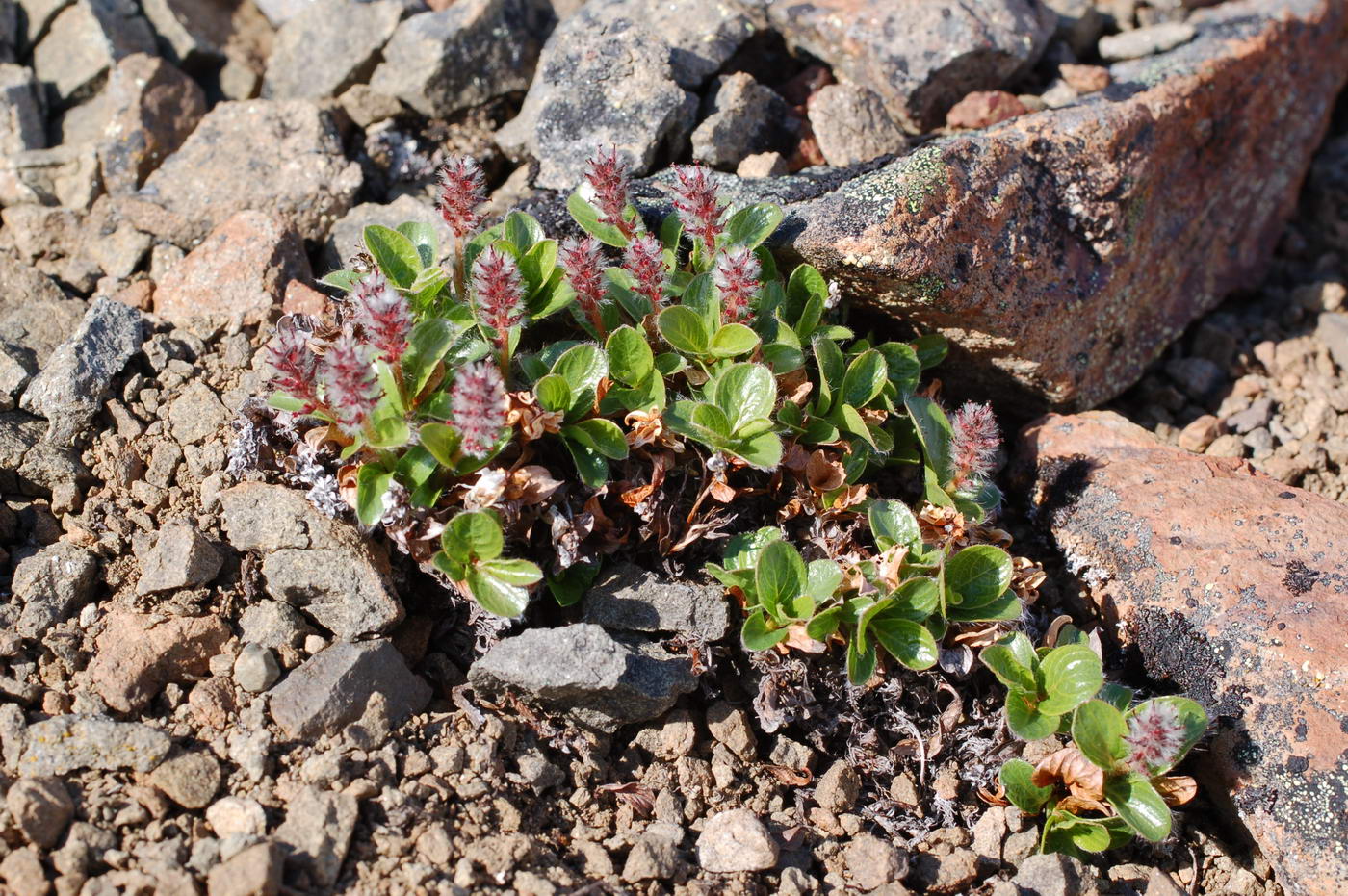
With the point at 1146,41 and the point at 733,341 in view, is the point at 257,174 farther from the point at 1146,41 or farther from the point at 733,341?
the point at 1146,41

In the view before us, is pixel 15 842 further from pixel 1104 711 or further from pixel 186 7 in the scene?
pixel 186 7

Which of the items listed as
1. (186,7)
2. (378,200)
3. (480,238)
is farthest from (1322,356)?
(186,7)

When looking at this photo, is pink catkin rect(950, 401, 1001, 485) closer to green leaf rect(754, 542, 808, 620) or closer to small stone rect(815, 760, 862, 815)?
green leaf rect(754, 542, 808, 620)

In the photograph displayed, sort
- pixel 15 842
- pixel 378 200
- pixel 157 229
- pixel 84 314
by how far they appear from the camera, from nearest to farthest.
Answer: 1. pixel 15 842
2. pixel 84 314
3. pixel 157 229
4. pixel 378 200

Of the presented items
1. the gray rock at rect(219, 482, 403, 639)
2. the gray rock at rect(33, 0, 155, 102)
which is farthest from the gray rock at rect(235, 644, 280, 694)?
the gray rock at rect(33, 0, 155, 102)

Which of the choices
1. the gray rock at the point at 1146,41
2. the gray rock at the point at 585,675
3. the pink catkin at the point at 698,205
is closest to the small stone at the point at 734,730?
the gray rock at the point at 585,675

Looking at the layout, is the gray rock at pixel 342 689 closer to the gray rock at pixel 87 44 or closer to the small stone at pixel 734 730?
the small stone at pixel 734 730

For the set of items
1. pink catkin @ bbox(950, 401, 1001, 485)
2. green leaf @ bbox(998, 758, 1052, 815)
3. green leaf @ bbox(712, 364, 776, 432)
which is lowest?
green leaf @ bbox(998, 758, 1052, 815)
